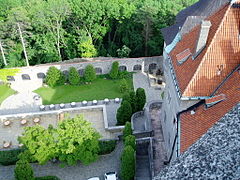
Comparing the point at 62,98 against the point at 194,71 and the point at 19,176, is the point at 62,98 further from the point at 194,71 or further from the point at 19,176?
the point at 194,71

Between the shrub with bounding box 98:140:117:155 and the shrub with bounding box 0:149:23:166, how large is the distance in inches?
324

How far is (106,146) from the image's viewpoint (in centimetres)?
2938

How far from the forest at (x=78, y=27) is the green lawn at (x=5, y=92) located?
7.08m

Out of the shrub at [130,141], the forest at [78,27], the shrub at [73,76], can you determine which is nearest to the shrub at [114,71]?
the shrub at [73,76]

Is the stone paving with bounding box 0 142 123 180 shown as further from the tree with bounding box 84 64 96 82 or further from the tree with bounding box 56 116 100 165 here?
the tree with bounding box 84 64 96 82

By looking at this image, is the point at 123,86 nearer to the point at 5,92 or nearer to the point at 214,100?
the point at 5,92

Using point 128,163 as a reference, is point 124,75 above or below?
above

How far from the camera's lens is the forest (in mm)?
46969

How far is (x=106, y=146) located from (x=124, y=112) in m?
4.49

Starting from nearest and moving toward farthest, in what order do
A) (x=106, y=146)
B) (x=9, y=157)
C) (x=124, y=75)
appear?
(x=9, y=157)
(x=106, y=146)
(x=124, y=75)

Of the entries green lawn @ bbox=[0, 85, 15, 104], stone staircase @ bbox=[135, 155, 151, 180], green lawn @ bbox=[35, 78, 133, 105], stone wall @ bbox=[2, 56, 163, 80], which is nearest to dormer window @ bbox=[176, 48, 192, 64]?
stone staircase @ bbox=[135, 155, 151, 180]

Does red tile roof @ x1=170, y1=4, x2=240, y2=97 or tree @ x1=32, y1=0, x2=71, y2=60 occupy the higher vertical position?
tree @ x1=32, y1=0, x2=71, y2=60

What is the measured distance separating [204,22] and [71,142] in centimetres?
1497

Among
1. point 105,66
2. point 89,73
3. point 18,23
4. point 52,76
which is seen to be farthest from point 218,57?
point 18,23
